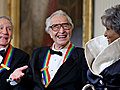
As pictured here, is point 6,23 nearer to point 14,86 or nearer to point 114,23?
point 14,86

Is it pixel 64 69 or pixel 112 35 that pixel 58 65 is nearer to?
pixel 64 69

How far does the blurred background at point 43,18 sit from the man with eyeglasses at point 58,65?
2.40 feet

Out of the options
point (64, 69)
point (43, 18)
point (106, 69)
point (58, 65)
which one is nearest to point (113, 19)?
A: point (106, 69)

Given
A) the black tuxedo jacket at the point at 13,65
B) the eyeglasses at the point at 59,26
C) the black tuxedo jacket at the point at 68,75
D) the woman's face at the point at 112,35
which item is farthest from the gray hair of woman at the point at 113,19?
the black tuxedo jacket at the point at 13,65

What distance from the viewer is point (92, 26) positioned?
3.16 meters

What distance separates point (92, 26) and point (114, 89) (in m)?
1.54

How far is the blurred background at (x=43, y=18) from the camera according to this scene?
10.4 feet

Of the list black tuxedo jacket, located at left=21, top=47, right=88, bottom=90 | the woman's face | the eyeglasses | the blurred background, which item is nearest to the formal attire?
the woman's face

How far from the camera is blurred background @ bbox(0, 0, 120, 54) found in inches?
125

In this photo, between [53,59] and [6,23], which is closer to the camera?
[53,59]

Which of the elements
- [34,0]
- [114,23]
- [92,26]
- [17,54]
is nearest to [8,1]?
[34,0]

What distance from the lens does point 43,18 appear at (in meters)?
3.51

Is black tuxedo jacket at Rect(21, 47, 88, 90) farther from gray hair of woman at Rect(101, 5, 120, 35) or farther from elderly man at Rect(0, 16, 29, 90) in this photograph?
gray hair of woman at Rect(101, 5, 120, 35)

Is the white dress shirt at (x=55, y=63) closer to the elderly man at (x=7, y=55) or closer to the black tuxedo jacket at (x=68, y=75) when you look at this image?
the black tuxedo jacket at (x=68, y=75)
